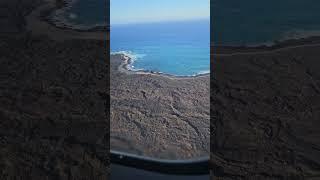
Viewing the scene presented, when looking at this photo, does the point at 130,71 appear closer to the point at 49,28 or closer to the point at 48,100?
the point at 49,28

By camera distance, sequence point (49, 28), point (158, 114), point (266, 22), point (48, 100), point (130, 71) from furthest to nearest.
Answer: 1. point (130, 71)
2. point (266, 22)
3. point (158, 114)
4. point (49, 28)
5. point (48, 100)

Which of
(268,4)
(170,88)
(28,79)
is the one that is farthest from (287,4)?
(28,79)

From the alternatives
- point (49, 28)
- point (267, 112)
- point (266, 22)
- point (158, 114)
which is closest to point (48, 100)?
point (49, 28)

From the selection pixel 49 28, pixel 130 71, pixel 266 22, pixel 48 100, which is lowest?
pixel 48 100

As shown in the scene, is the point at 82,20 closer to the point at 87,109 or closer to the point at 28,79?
the point at 28,79

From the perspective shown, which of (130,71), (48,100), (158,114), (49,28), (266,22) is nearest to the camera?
(48,100)

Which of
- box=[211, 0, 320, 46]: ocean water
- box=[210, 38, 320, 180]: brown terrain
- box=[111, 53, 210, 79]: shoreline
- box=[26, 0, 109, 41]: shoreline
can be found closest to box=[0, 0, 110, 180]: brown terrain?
box=[26, 0, 109, 41]: shoreline
